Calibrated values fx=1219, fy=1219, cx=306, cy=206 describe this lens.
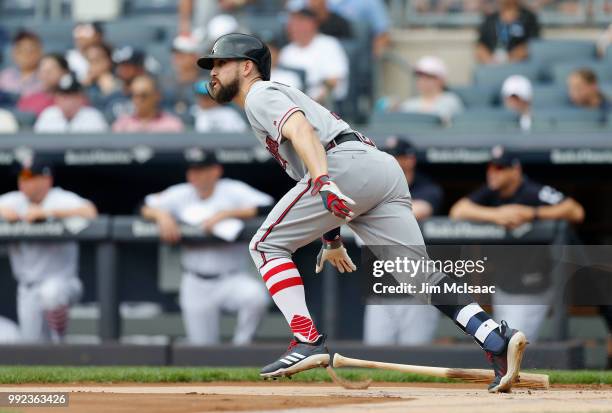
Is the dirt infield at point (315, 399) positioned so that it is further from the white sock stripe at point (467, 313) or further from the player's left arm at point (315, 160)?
the player's left arm at point (315, 160)

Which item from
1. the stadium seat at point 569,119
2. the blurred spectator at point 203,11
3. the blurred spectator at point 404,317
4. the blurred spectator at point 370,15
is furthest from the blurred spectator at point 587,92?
the blurred spectator at point 203,11

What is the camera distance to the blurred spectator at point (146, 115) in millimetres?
9453

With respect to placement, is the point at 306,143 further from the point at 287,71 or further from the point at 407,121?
the point at 287,71

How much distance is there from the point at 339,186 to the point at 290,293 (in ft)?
1.68

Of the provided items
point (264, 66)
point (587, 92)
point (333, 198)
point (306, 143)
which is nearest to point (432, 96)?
point (587, 92)

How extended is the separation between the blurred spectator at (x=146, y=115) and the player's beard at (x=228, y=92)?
4.11 m

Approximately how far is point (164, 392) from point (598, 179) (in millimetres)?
5131

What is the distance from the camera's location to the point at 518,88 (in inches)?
371

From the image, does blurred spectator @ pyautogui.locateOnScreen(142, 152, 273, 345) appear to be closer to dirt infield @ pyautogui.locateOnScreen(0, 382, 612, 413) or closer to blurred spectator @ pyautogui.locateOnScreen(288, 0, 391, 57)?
dirt infield @ pyautogui.locateOnScreen(0, 382, 612, 413)

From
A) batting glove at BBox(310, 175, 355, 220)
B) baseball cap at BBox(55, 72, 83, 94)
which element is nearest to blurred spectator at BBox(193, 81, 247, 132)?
baseball cap at BBox(55, 72, 83, 94)

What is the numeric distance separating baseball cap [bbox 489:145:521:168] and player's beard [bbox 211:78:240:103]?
338 centimetres

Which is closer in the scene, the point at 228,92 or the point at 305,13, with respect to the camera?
the point at 228,92

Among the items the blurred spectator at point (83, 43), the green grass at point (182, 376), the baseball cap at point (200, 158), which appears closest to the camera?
the green grass at point (182, 376)

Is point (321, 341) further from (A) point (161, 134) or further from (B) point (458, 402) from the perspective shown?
(A) point (161, 134)
